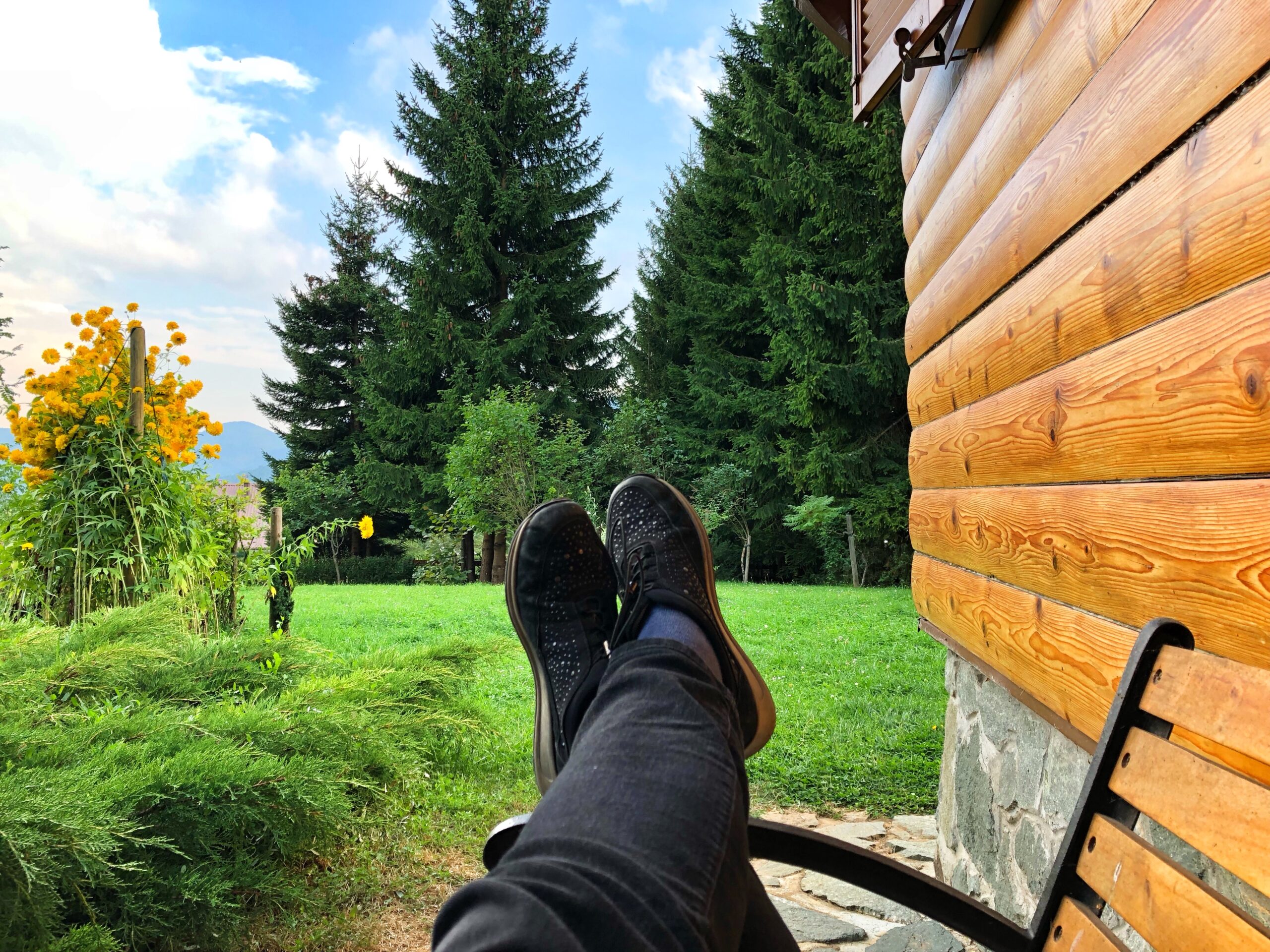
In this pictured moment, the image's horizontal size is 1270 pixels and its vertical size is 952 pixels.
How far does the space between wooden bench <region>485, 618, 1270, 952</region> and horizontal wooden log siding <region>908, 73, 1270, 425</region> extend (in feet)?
1.08

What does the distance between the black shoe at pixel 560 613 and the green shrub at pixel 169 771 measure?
0.41 meters

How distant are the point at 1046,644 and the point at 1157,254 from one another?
59 cm

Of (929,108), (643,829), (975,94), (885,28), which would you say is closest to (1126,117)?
(975,94)

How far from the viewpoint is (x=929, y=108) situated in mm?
1970

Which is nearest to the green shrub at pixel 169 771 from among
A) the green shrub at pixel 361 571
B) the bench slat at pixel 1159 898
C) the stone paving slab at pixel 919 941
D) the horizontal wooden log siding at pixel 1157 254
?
the stone paving slab at pixel 919 941

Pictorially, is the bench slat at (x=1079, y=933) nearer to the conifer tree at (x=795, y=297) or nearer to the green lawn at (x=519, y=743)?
the green lawn at (x=519, y=743)

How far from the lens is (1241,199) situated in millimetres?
626

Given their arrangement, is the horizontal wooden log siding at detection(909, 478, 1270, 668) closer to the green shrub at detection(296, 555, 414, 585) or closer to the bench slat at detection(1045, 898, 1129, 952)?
the bench slat at detection(1045, 898, 1129, 952)

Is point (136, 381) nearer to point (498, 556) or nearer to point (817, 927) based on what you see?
point (817, 927)

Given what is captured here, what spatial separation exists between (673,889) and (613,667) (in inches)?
14.2

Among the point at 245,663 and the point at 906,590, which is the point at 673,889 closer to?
the point at 245,663

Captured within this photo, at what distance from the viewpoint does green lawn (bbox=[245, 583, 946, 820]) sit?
234 centimetres

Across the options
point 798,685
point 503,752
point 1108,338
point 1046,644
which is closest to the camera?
point 1108,338

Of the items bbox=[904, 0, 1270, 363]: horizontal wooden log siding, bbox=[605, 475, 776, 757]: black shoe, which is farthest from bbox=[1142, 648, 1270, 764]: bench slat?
bbox=[605, 475, 776, 757]: black shoe
